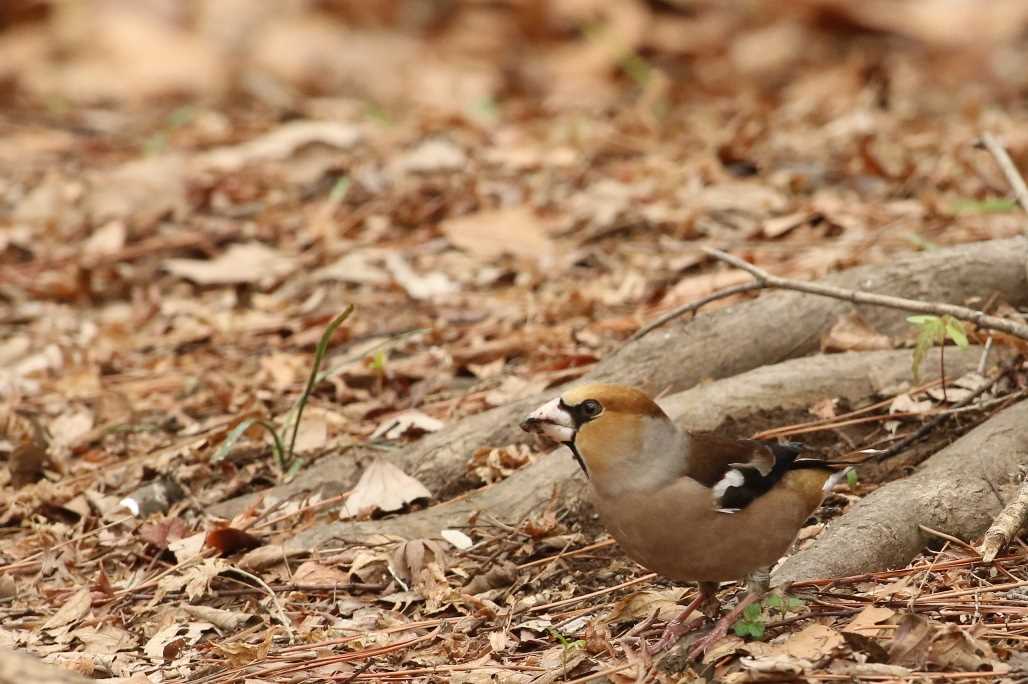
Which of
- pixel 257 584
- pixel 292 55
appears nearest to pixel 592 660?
pixel 257 584

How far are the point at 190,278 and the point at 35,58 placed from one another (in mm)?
4986

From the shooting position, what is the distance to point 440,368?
5.39m

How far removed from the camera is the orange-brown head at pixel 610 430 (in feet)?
11.0

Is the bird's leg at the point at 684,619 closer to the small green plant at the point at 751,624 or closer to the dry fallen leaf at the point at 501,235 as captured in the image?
the small green plant at the point at 751,624

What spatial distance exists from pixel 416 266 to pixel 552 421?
3301 millimetres

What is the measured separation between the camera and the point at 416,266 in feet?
21.6

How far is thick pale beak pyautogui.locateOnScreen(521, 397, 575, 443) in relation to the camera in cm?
338

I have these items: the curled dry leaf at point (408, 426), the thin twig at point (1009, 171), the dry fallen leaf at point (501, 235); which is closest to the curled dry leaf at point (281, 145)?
the dry fallen leaf at point (501, 235)

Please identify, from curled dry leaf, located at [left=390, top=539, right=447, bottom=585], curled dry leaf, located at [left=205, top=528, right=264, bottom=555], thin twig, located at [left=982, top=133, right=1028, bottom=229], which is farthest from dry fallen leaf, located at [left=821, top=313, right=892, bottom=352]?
curled dry leaf, located at [left=205, top=528, right=264, bottom=555]

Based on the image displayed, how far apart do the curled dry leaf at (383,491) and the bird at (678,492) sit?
1.09m

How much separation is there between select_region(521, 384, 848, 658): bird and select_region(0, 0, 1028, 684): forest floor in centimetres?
18

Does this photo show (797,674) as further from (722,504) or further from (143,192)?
(143,192)

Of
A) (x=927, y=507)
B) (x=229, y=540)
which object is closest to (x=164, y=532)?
(x=229, y=540)

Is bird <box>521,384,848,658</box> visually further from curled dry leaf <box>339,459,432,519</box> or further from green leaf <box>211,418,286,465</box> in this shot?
green leaf <box>211,418,286,465</box>
